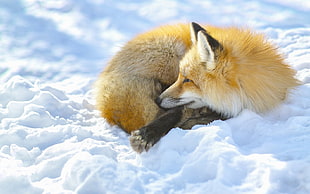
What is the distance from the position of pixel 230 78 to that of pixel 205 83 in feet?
0.62

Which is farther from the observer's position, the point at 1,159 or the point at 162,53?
the point at 162,53

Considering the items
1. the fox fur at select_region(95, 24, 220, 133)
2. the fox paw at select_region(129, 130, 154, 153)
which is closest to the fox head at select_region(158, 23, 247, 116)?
the fox fur at select_region(95, 24, 220, 133)

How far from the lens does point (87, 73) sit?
6.25 metres

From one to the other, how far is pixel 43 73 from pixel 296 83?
443cm

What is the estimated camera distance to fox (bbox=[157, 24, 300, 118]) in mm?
2705

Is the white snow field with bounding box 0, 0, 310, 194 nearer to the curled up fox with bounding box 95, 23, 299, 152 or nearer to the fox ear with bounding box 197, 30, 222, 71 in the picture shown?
the curled up fox with bounding box 95, 23, 299, 152

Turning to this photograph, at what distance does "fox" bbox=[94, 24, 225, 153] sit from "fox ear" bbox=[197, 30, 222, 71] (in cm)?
36

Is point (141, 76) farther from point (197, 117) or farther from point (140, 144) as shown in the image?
point (140, 144)

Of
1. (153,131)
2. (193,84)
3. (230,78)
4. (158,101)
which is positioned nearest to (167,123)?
(153,131)

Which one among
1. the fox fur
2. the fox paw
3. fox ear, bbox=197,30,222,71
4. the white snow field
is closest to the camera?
the white snow field

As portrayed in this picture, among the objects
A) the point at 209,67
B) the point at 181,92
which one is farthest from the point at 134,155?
the point at 209,67

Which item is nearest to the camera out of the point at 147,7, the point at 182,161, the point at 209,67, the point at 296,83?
the point at 182,161

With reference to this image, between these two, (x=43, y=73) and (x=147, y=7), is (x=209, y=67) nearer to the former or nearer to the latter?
(x=43, y=73)

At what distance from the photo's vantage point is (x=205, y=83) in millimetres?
2793
